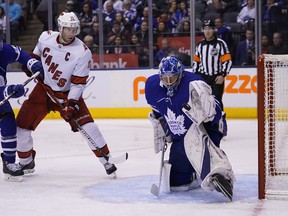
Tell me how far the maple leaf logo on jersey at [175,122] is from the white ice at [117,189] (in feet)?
1.22

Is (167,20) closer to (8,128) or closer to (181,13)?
(181,13)

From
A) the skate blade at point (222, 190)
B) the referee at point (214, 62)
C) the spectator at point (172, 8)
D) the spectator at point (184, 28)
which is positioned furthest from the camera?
the spectator at point (172, 8)

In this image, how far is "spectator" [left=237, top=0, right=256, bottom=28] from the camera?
30.1 feet

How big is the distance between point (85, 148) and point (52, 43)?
69.8 inches

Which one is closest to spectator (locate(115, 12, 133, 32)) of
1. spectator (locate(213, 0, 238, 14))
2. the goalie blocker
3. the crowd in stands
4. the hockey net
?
the crowd in stands

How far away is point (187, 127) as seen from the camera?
443 cm

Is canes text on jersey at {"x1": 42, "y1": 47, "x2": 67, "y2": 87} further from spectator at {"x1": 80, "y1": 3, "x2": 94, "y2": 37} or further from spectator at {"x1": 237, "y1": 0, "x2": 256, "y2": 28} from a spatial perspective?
spectator at {"x1": 80, "y1": 3, "x2": 94, "y2": 37}

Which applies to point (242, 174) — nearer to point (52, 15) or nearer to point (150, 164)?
point (150, 164)

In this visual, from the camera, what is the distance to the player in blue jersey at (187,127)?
4215 millimetres

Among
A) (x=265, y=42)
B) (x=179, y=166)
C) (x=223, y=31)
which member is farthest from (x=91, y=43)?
(x=179, y=166)

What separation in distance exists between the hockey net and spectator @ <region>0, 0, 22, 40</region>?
5.96 m

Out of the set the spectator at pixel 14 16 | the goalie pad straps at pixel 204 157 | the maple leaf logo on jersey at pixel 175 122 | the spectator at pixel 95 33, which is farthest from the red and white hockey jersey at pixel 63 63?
the spectator at pixel 14 16

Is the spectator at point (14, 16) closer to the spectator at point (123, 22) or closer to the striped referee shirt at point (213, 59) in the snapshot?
the spectator at point (123, 22)

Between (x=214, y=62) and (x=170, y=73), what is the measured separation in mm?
3092
